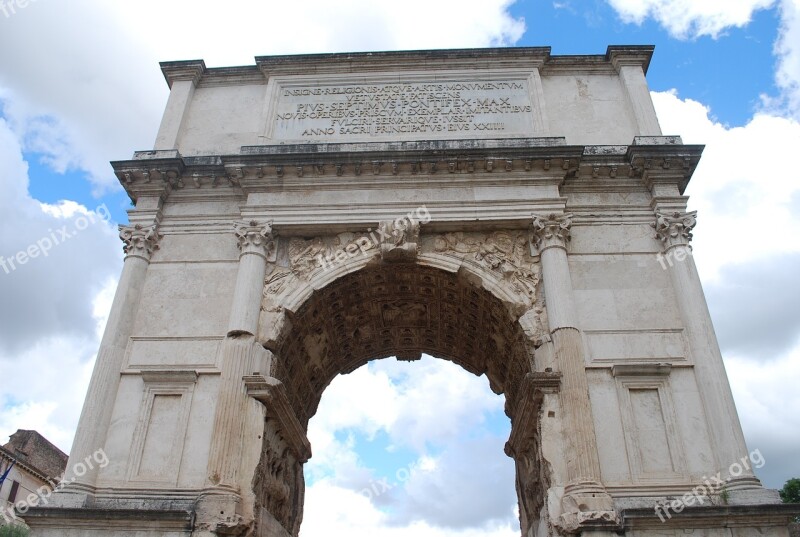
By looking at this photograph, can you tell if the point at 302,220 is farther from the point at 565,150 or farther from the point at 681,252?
the point at 681,252

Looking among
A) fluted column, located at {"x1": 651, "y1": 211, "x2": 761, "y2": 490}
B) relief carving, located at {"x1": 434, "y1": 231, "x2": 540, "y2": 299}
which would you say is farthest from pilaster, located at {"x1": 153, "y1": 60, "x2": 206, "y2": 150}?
fluted column, located at {"x1": 651, "y1": 211, "x2": 761, "y2": 490}

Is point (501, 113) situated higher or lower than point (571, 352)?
higher

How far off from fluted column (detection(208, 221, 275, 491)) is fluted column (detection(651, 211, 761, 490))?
7.39 metres

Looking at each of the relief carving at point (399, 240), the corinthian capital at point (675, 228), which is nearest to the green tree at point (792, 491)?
the corinthian capital at point (675, 228)

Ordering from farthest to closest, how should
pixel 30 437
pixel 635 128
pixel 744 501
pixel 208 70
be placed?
1. pixel 30 437
2. pixel 208 70
3. pixel 635 128
4. pixel 744 501

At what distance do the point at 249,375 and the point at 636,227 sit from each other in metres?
7.62

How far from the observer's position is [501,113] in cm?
1369

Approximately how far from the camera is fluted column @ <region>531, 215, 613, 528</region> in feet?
30.4

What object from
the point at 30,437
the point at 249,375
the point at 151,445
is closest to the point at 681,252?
the point at 249,375

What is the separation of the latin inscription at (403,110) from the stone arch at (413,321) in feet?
9.08

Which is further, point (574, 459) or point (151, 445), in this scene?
point (151, 445)

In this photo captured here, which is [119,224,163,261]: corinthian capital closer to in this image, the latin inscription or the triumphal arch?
the triumphal arch
